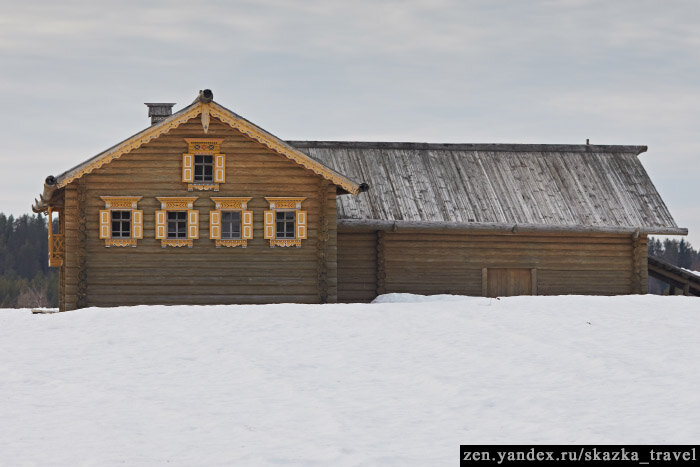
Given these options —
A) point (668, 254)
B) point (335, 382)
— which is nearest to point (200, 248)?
point (335, 382)

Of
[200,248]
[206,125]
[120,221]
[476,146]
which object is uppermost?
[476,146]

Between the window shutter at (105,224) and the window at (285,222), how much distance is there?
13.9ft

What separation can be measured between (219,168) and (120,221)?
10.0 feet

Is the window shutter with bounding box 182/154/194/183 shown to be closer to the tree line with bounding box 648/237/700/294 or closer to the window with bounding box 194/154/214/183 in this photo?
the window with bounding box 194/154/214/183

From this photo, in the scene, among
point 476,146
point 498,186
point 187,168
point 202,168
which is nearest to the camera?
point 187,168

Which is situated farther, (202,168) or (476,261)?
(476,261)

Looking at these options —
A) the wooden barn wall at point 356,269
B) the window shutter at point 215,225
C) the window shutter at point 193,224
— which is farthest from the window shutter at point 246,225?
the wooden barn wall at point 356,269

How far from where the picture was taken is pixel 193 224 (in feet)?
84.0

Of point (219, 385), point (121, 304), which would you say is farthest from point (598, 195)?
point (219, 385)

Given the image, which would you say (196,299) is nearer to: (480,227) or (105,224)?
(105,224)

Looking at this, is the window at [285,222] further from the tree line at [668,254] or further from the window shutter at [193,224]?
the tree line at [668,254]

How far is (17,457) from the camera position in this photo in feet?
33.6

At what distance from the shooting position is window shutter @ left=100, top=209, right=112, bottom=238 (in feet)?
83.1

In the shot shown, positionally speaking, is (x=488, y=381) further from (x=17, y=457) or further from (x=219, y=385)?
(x=17, y=457)
